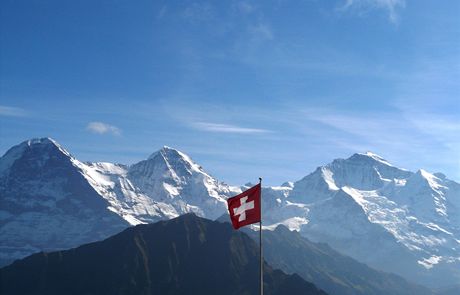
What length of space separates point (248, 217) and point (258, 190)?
4.03 meters

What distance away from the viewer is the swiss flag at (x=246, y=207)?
94438 millimetres

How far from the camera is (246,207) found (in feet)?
313

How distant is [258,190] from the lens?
311ft

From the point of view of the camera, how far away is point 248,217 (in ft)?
311

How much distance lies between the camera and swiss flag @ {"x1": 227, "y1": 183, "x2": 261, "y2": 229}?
310ft
